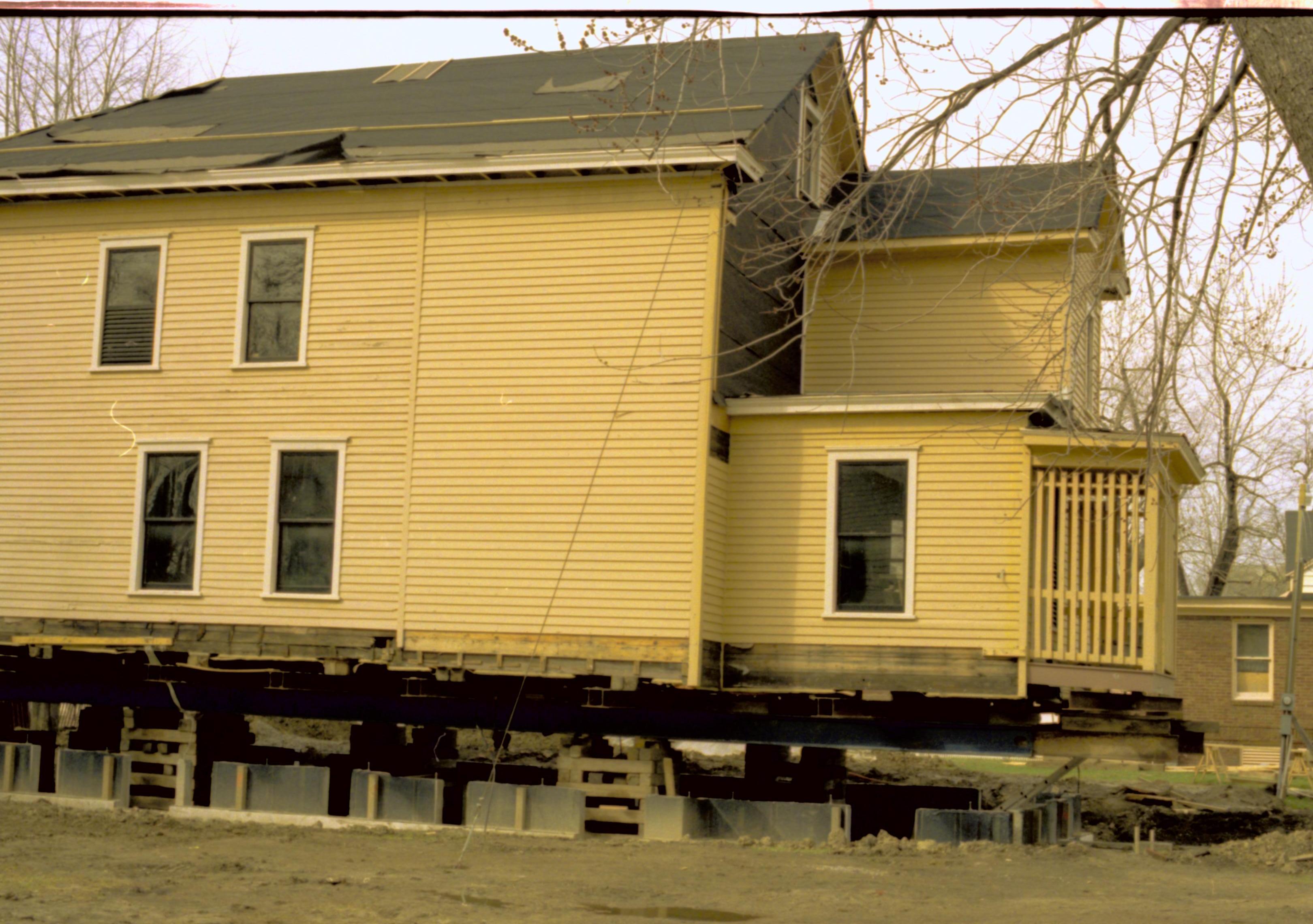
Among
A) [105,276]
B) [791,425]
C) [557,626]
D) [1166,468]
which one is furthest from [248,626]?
[1166,468]

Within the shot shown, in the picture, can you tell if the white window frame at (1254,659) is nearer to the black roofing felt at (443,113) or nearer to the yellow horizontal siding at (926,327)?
the yellow horizontal siding at (926,327)

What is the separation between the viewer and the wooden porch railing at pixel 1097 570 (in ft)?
46.4

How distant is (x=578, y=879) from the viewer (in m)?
12.8

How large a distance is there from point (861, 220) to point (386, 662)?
806 centimetres

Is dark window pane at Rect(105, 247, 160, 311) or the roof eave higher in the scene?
the roof eave

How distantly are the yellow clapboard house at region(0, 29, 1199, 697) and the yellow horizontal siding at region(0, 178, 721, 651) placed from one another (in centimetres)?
4

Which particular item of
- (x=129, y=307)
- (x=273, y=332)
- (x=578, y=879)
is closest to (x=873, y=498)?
(x=578, y=879)

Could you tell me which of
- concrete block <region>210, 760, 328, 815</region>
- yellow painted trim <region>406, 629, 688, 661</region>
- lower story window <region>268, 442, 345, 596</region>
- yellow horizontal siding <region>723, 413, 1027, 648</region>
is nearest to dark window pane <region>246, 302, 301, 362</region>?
lower story window <region>268, 442, 345, 596</region>

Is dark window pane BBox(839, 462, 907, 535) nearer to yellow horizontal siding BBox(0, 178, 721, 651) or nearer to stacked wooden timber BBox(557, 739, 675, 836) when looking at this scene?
yellow horizontal siding BBox(0, 178, 721, 651)

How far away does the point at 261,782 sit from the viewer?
17.0 metres

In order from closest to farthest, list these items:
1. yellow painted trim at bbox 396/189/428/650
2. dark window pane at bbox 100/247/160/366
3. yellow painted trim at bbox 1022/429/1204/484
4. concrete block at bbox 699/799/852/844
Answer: yellow painted trim at bbox 1022/429/1204/484 < concrete block at bbox 699/799/852/844 < yellow painted trim at bbox 396/189/428/650 < dark window pane at bbox 100/247/160/366

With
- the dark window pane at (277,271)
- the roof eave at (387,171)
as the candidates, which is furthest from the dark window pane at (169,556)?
the roof eave at (387,171)

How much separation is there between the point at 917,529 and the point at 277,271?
8298 mm

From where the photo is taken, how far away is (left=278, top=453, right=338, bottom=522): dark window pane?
1623 cm
